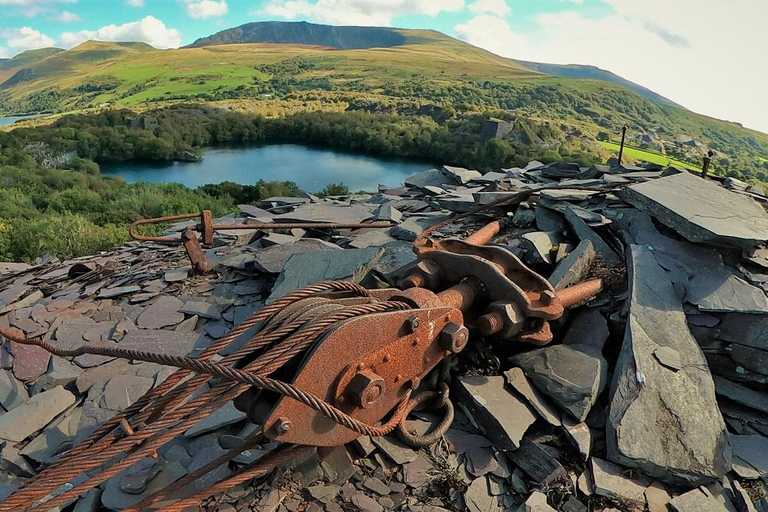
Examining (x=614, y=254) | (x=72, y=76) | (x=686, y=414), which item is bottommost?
(x=686, y=414)

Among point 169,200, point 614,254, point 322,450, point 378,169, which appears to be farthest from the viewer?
point 378,169

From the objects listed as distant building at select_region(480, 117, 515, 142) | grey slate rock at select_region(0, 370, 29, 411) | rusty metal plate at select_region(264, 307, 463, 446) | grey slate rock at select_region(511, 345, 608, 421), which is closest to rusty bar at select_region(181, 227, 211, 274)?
grey slate rock at select_region(0, 370, 29, 411)

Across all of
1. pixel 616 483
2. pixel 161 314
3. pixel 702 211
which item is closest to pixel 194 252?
pixel 161 314

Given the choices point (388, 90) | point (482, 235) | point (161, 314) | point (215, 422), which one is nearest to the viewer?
point (215, 422)

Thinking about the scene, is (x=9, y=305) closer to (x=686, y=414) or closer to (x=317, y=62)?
(x=686, y=414)

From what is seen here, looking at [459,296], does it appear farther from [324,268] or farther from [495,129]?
[495,129]

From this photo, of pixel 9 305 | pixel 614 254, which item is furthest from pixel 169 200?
pixel 614 254

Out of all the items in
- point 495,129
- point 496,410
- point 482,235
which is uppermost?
point 495,129
